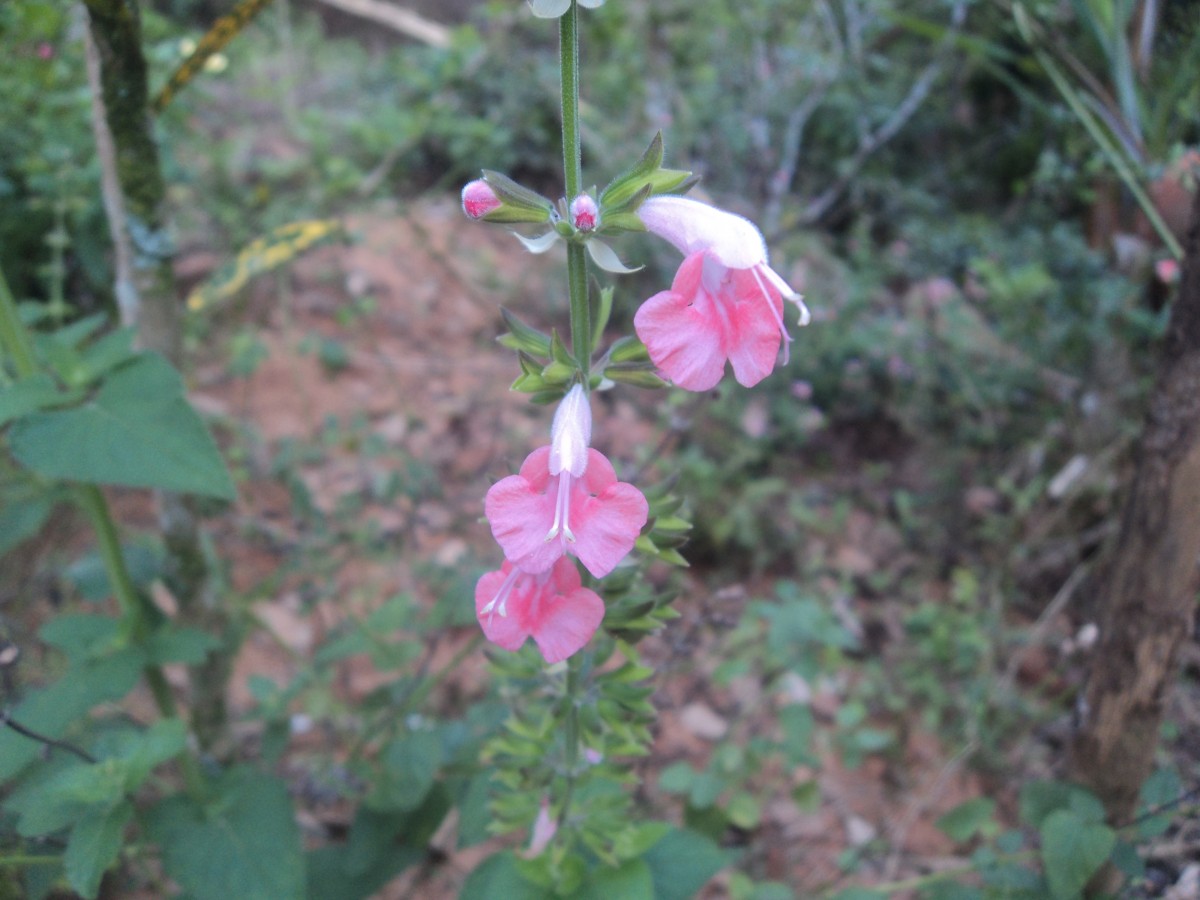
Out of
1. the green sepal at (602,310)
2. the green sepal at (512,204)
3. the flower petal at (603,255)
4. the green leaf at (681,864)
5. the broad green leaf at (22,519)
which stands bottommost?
the green leaf at (681,864)

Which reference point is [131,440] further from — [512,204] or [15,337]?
[512,204]

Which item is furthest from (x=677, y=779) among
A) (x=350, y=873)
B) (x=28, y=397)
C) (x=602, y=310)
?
(x=28, y=397)

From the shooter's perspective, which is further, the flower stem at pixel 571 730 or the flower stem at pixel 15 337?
the flower stem at pixel 15 337

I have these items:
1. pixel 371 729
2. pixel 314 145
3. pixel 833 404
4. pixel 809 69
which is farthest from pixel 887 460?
pixel 314 145

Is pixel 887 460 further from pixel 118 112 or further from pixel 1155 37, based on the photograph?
pixel 118 112

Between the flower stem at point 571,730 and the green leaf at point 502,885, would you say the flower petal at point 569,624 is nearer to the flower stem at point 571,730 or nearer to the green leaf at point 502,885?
the flower stem at point 571,730

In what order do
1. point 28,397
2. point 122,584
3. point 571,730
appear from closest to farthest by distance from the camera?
point 571,730 → point 28,397 → point 122,584

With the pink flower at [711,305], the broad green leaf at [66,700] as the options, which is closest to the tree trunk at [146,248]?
the broad green leaf at [66,700]
